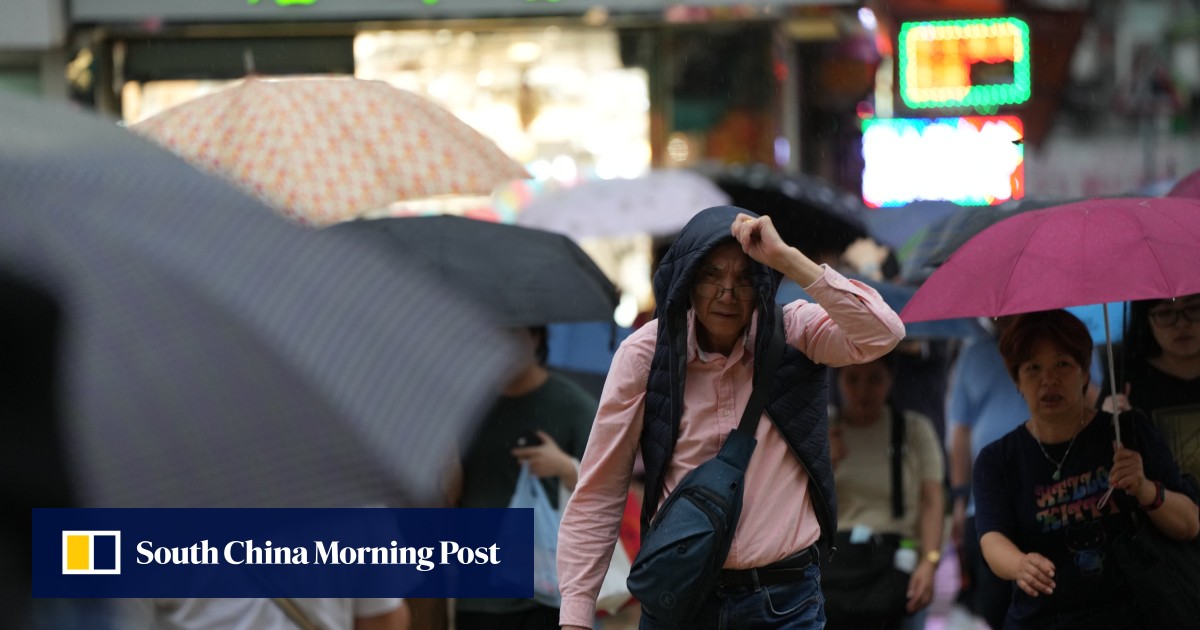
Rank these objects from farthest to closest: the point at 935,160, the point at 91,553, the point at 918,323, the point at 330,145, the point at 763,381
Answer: the point at 935,160 → the point at 918,323 → the point at 330,145 → the point at 763,381 → the point at 91,553

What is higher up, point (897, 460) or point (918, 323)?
point (918, 323)

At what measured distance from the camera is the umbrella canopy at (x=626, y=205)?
34.0 ft

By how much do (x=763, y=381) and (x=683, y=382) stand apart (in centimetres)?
20

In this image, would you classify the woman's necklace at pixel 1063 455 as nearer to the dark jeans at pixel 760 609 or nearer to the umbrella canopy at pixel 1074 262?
the umbrella canopy at pixel 1074 262

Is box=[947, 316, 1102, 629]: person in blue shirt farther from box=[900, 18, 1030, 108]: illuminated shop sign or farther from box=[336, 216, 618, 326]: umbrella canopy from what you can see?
box=[900, 18, 1030, 108]: illuminated shop sign

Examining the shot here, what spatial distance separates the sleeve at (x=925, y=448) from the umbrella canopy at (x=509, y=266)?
1.24m

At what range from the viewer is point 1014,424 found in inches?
255

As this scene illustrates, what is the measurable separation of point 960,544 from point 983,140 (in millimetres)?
13507

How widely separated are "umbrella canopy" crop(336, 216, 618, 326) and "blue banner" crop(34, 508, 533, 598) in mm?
739

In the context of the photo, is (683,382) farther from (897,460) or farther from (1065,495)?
(897,460)

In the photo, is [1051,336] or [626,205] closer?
[1051,336]

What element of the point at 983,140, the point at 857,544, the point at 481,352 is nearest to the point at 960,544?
the point at 857,544

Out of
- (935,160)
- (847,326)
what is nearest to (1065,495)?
(847,326)

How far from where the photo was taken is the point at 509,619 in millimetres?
5406
